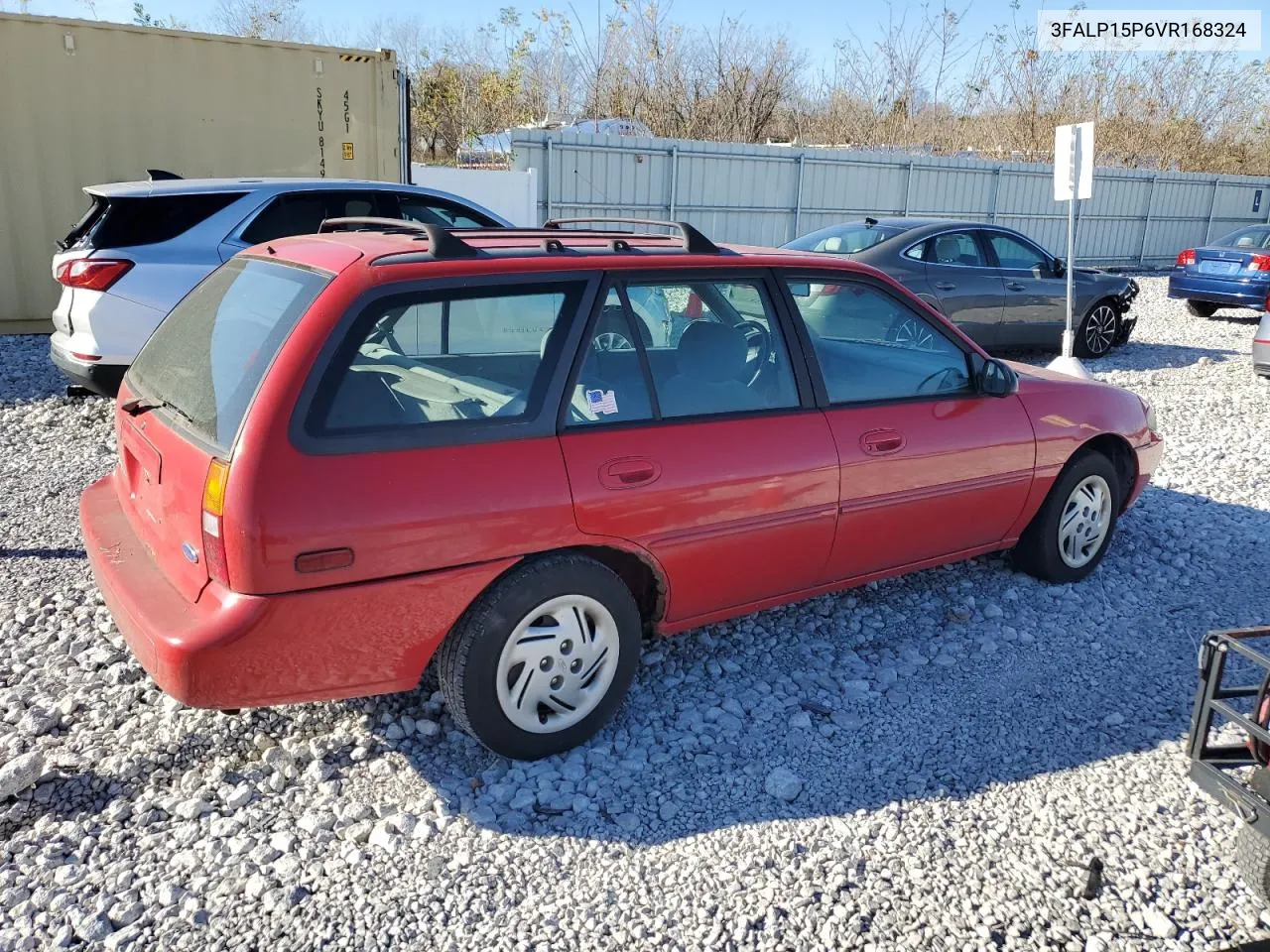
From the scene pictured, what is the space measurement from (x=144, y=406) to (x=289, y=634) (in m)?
1.13

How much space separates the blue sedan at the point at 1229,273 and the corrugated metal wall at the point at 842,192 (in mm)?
6053

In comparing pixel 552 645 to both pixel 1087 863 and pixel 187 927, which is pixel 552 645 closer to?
pixel 187 927

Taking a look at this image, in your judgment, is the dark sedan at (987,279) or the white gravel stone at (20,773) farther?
the dark sedan at (987,279)

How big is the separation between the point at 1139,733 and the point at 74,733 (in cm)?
371

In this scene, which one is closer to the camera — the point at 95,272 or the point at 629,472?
the point at 629,472

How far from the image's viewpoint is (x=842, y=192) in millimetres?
18641

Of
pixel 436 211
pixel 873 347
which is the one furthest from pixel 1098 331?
pixel 873 347

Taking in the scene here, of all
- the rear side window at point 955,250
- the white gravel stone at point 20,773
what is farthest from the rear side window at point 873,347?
the rear side window at point 955,250

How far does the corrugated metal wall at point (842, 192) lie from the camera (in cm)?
1559

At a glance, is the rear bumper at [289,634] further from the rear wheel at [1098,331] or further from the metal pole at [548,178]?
the metal pole at [548,178]

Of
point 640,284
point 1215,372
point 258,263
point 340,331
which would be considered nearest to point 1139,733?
point 640,284

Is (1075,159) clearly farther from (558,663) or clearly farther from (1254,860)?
(558,663)

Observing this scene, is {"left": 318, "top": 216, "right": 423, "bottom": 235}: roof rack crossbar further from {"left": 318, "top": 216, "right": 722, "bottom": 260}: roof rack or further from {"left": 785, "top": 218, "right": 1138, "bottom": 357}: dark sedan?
{"left": 785, "top": 218, "right": 1138, "bottom": 357}: dark sedan

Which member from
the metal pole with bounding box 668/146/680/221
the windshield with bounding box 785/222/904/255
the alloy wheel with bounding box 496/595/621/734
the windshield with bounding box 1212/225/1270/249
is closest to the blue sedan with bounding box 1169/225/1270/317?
the windshield with bounding box 1212/225/1270/249
